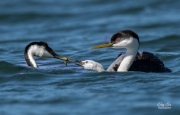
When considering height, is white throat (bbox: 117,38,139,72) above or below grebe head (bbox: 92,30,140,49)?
below

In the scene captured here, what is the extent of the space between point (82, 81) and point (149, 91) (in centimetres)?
167

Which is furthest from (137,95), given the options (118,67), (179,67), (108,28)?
(108,28)

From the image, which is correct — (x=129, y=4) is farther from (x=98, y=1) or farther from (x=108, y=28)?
(x=108, y=28)

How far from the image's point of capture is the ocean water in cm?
1203

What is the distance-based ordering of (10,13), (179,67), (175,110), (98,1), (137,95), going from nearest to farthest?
1. (175,110)
2. (137,95)
3. (179,67)
4. (10,13)
5. (98,1)

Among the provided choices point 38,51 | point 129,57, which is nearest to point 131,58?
point 129,57

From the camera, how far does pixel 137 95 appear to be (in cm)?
1247

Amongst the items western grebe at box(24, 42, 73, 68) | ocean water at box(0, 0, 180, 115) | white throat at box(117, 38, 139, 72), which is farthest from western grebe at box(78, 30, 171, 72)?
western grebe at box(24, 42, 73, 68)

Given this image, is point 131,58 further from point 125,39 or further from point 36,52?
point 36,52

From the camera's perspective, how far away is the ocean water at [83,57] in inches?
474

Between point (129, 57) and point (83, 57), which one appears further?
point (83, 57)

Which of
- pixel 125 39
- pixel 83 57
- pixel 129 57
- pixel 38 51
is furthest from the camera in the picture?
pixel 83 57

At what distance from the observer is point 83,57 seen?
695 inches

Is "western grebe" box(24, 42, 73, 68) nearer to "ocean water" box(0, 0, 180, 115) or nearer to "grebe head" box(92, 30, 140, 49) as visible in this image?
"ocean water" box(0, 0, 180, 115)
